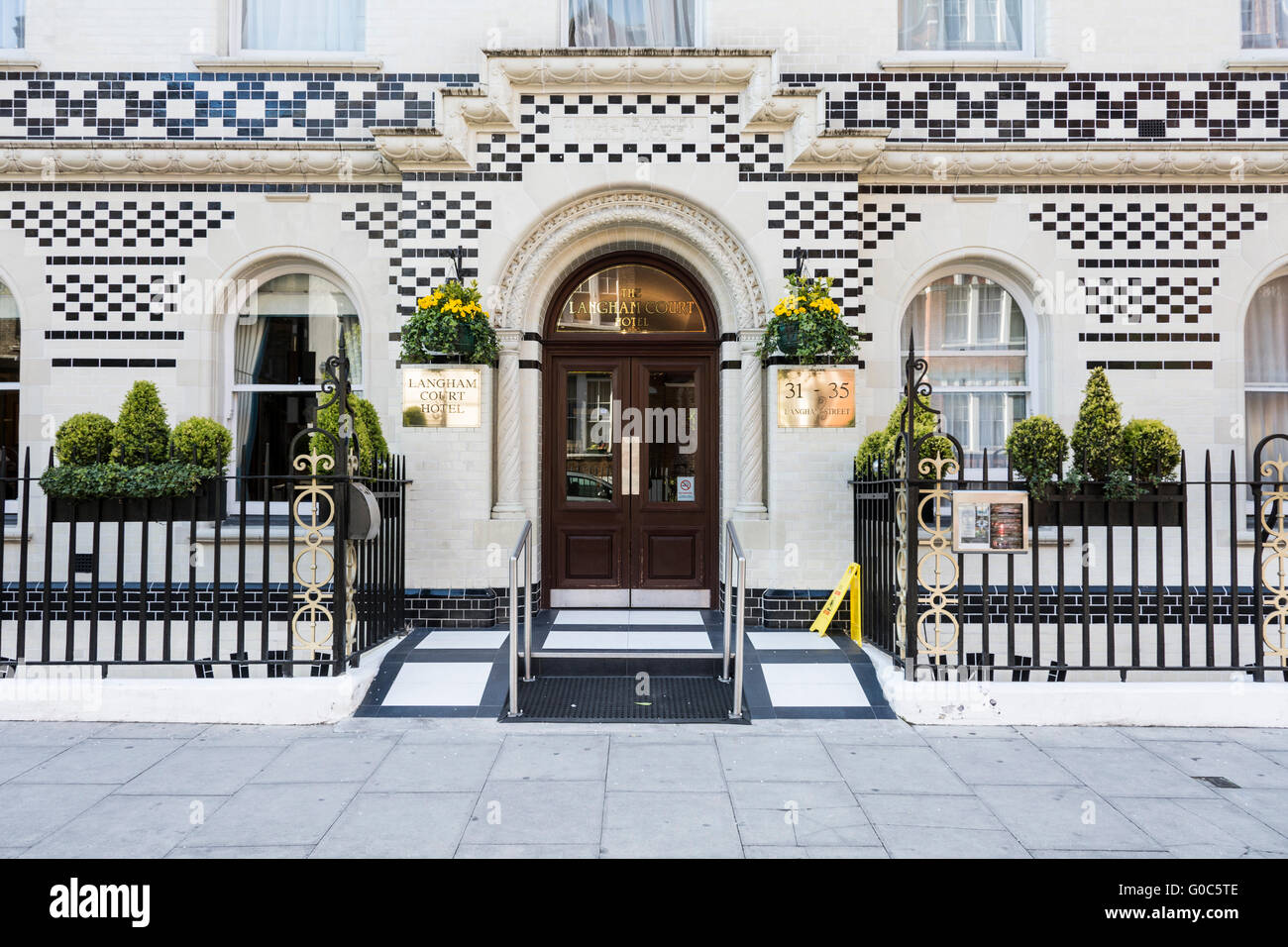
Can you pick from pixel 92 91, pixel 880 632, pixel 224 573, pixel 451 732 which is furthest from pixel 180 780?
pixel 92 91

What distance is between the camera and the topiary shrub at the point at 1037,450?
6.77 m

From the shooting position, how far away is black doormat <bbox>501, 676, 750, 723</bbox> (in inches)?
234

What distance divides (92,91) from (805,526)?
7.82m

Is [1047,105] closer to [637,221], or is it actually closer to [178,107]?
[637,221]

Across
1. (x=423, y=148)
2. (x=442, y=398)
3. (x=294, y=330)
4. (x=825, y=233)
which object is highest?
(x=423, y=148)

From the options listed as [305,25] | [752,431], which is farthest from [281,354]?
[752,431]

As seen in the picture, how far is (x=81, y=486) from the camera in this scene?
6.72 meters

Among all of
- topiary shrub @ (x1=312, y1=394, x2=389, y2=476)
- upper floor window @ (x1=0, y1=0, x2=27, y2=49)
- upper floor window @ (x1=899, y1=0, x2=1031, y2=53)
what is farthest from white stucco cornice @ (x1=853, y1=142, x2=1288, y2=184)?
upper floor window @ (x1=0, y1=0, x2=27, y2=49)

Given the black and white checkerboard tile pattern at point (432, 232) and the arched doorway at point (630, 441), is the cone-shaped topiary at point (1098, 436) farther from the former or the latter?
the black and white checkerboard tile pattern at point (432, 232)

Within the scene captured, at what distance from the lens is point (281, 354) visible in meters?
8.99

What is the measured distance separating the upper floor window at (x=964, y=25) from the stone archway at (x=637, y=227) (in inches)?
113

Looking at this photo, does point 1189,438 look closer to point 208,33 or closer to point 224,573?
point 224,573

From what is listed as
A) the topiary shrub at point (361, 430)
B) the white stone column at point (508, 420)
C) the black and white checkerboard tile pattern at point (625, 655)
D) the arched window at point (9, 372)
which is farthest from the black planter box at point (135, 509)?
the arched window at point (9, 372)

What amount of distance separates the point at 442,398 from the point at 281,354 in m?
2.01
